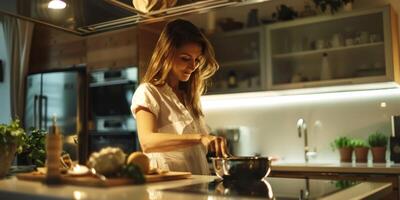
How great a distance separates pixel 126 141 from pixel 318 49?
170 centimetres

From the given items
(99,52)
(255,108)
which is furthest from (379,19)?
(99,52)

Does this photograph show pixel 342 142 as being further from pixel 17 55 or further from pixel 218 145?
pixel 17 55

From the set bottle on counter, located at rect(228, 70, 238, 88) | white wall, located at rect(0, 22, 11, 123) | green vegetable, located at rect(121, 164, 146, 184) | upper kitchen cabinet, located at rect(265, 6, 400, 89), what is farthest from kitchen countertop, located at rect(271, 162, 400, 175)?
white wall, located at rect(0, 22, 11, 123)

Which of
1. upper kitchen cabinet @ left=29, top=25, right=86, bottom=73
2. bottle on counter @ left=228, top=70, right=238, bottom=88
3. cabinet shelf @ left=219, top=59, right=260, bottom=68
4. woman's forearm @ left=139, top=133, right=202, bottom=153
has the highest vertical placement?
upper kitchen cabinet @ left=29, top=25, right=86, bottom=73

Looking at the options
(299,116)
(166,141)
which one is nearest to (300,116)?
→ (299,116)

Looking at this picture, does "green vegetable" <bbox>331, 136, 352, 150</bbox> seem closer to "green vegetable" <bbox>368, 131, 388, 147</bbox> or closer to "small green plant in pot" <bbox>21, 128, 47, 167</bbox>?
"green vegetable" <bbox>368, 131, 388, 147</bbox>

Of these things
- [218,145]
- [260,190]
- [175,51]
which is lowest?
[260,190]

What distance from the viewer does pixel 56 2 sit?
5.95 ft

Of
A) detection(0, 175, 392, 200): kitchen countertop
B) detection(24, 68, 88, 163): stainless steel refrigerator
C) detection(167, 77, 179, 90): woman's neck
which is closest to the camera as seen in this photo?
detection(0, 175, 392, 200): kitchen countertop

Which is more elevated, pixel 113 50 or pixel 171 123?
pixel 113 50

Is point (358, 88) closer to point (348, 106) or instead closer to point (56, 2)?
point (348, 106)

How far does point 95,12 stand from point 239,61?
1.97 meters

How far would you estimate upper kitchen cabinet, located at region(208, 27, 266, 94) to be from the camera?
140 inches

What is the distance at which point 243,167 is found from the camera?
1331mm
